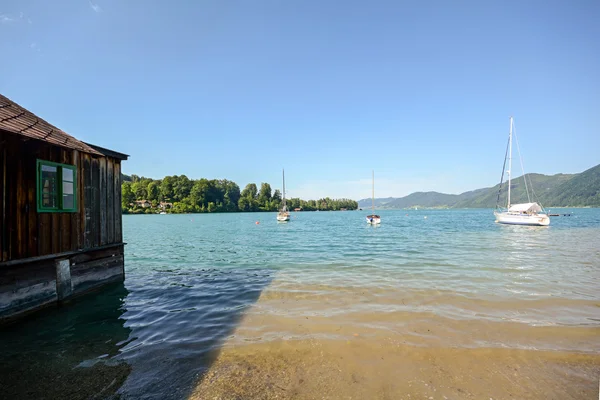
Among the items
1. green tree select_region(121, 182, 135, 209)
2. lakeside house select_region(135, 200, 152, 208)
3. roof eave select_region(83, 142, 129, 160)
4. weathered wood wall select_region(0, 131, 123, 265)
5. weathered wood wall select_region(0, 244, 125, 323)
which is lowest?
weathered wood wall select_region(0, 244, 125, 323)

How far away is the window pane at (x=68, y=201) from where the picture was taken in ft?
32.2

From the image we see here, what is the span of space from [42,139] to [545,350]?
14220 mm

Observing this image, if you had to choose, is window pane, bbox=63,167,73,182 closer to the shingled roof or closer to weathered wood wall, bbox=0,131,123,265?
weathered wood wall, bbox=0,131,123,265

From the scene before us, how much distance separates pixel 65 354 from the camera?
6531 mm

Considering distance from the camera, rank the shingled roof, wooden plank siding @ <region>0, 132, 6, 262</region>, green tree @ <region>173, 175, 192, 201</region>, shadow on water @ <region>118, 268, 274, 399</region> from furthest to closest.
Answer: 1. green tree @ <region>173, 175, 192, 201</region>
2. the shingled roof
3. wooden plank siding @ <region>0, 132, 6, 262</region>
4. shadow on water @ <region>118, 268, 274, 399</region>

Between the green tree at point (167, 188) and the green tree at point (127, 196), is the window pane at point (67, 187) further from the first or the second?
the green tree at point (167, 188)

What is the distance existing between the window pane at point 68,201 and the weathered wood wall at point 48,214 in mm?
263

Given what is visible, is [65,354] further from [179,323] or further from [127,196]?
[127,196]

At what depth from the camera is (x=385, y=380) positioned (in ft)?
17.7

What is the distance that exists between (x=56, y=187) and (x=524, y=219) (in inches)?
2630

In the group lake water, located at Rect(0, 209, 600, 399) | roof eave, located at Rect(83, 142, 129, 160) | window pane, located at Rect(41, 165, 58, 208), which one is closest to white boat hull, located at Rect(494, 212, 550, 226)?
lake water, located at Rect(0, 209, 600, 399)

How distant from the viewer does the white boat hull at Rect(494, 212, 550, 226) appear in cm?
5203

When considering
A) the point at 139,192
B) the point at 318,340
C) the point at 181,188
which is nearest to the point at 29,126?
the point at 318,340

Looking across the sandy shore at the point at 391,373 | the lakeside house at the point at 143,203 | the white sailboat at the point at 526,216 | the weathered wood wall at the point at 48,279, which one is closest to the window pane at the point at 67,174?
the weathered wood wall at the point at 48,279
